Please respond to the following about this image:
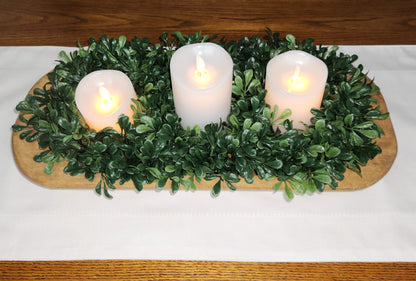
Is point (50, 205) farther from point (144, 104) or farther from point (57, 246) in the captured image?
point (144, 104)

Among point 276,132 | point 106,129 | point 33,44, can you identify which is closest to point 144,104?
point 106,129

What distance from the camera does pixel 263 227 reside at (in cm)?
58

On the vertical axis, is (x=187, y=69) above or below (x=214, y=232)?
above

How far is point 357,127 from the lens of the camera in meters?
0.53

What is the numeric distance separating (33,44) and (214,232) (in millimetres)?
611

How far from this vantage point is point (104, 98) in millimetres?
533

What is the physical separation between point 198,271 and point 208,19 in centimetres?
59

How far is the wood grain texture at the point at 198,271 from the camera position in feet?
1.80

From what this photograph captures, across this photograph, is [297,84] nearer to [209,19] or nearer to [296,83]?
[296,83]

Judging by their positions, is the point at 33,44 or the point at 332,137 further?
the point at 33,44

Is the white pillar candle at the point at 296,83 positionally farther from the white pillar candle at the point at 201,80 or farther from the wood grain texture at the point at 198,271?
the wood grain texture at the point at 198,271

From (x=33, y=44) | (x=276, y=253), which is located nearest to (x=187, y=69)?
(x=276, y=253)

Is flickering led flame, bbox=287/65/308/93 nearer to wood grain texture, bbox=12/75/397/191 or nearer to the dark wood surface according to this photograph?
wood grain texture, bbox=12/75/397/191

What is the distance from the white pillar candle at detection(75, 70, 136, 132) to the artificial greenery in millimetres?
15
